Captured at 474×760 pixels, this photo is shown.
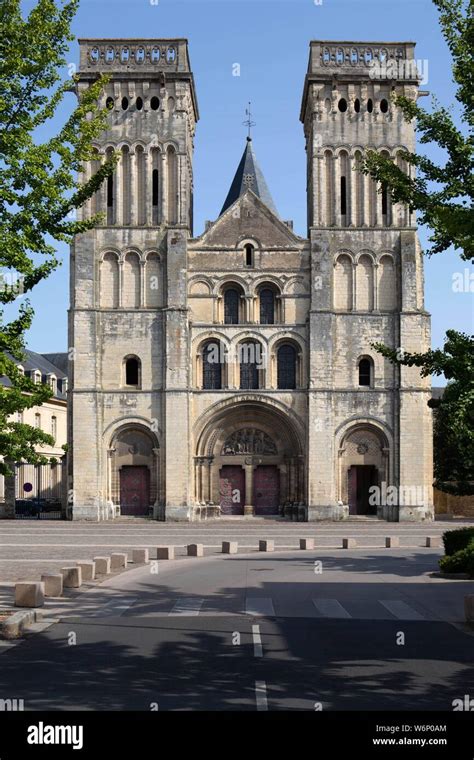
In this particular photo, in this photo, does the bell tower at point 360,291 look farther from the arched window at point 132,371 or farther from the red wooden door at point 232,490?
the arched window at point 132,371

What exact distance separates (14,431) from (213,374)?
29.3m

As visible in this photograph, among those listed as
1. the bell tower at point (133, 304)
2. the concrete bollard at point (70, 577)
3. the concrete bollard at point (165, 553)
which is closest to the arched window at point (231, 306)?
the bell tower at point (133, 304)

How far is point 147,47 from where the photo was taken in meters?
45.0

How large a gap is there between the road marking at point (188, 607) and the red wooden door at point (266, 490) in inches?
1039

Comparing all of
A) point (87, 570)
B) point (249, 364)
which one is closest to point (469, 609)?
point (87, 570)

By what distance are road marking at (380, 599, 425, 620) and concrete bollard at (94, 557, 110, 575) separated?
6.98 meters

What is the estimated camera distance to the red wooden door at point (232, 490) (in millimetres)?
43719

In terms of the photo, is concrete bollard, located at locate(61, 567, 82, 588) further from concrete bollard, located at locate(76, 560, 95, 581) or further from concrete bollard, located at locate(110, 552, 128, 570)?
concrete bollard, located at locate(110, 552, 128, 570)

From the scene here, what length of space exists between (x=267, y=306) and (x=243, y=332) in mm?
1874

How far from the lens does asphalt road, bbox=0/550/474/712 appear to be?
9.23 m

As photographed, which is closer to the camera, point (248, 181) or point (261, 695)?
point (261, 695)

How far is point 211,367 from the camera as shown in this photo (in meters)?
43.4

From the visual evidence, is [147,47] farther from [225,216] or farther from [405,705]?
[405,705]

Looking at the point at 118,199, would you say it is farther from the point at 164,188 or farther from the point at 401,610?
the point at 401,610
